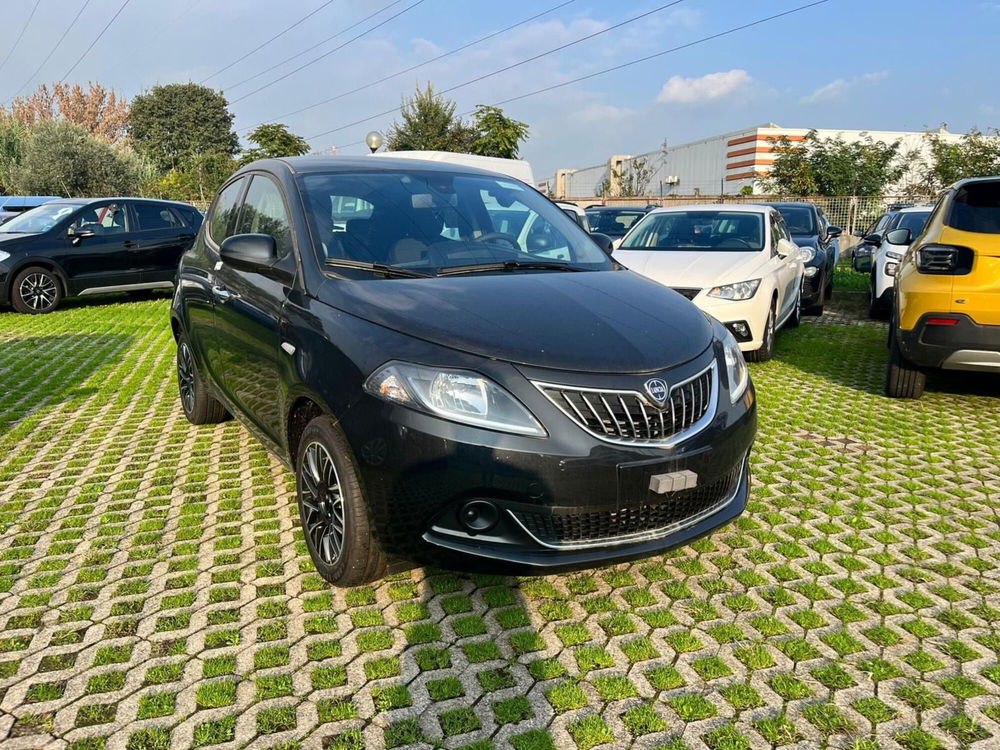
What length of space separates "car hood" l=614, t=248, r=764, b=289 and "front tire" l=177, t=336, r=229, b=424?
13.4ft

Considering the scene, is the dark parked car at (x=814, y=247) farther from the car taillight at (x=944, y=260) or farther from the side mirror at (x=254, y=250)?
the side mirror at (x=254, y=250)

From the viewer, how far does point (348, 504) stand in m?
3.03

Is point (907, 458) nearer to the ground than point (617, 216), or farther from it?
nearer to the ground

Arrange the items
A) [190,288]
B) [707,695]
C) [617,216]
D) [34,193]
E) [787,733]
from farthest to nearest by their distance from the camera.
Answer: [34,193]
[617,216]
[190,288]
[707,695]
[787,733]

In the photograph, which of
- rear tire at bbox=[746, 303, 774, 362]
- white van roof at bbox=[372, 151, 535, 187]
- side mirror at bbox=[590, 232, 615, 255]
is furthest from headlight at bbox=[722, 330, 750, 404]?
white van roof at bbox=[372, 151, 535, 187]

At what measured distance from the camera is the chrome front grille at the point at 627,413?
2803mm

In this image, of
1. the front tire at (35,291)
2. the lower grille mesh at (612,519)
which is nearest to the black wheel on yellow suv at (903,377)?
the lower grille mesh at (612,519)

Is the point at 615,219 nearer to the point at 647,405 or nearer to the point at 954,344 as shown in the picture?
the point at 954,344

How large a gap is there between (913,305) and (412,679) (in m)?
5.10

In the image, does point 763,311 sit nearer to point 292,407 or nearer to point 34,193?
point 292,407

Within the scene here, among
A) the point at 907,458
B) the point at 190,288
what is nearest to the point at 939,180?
the point at 907,458

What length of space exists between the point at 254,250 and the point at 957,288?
16.6 feet

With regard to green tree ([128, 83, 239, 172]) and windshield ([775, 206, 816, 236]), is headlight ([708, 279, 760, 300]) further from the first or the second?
green tree ([128, 83, 239, 172])

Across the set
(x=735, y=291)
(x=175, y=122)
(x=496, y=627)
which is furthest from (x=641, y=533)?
(x=175, y=122)
